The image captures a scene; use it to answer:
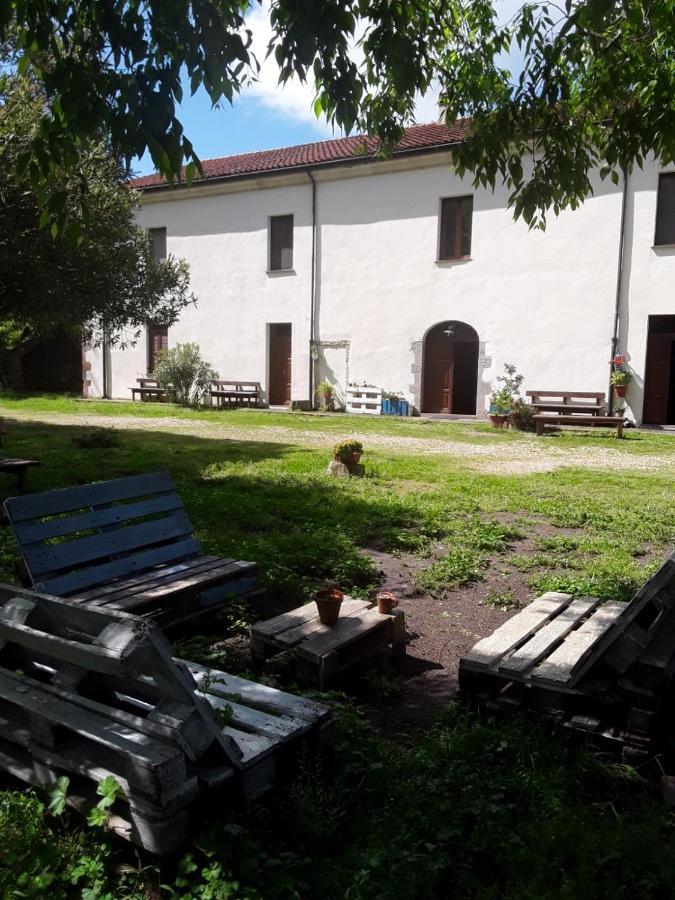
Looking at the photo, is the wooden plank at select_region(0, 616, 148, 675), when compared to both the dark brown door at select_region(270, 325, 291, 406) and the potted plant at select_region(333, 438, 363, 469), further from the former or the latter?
the dark brown door at select_region(270, 325, 291, 406)

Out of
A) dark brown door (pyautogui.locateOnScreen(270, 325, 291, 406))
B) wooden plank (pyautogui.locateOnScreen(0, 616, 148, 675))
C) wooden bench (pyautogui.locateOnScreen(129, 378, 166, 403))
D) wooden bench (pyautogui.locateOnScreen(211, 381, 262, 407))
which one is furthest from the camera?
wooden bench (pyautogui.locateOnScreen(129, 378, 166, 403))

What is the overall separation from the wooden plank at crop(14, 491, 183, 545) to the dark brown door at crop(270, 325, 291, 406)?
1772cm

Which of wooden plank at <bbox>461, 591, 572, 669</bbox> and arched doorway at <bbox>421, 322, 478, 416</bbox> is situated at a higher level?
arched doorway at <bbox>421, 322, 478, 416</bbox>

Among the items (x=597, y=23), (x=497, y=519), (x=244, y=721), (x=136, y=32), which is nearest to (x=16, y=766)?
(x=244, y=721)

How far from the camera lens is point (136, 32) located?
328 cm

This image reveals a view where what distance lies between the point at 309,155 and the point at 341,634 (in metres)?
20.5

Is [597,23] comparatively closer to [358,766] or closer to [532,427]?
[358,766]

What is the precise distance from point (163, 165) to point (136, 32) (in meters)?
0.60

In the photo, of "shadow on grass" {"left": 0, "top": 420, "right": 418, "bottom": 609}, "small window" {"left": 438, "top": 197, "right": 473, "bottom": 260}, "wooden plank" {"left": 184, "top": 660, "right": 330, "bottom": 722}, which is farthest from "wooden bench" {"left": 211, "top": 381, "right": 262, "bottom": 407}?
"wooden plank" {"left": 184, "top": 660, "right": 330, "bottom": 722}

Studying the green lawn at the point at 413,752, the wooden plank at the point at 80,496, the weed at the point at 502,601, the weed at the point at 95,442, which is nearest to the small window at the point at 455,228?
the green lawn at the point at 413,752

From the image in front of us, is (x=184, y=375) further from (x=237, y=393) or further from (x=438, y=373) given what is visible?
(x=438, y=373)

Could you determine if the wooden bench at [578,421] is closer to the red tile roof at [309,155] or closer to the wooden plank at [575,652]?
the red tile roof at [309,155]

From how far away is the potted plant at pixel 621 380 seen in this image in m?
17.0

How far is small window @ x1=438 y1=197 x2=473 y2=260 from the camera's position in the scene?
19094 mm
